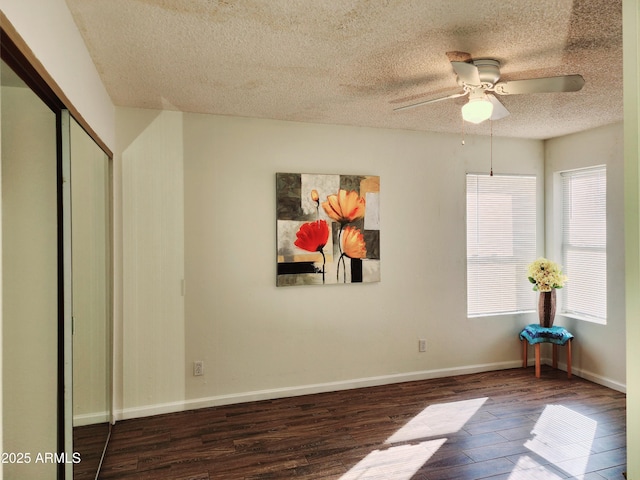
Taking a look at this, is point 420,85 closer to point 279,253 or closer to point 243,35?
point 243,35

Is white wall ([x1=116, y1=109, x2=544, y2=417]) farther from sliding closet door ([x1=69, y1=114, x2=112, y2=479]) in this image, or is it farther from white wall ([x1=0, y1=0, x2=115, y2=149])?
white wall ([x1=0, y1=0, x2=115, y2=149])

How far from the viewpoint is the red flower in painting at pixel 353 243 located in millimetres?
4168

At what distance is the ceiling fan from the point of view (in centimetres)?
238

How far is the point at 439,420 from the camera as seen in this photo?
347 cm

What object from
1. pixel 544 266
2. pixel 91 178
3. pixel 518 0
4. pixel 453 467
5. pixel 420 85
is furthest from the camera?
pixel 544 266

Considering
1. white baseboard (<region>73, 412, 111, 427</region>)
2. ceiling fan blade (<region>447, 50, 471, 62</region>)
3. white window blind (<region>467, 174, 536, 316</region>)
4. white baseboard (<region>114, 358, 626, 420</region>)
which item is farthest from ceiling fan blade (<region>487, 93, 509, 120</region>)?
white baseboard (<region>73, 412, 111, 427</region>)

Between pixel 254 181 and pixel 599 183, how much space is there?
3.37 meters

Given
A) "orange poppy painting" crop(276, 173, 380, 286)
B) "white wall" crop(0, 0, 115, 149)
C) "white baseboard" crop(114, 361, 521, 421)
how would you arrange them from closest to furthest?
1. "white wall" crop(0, 0, 115, 149)
2. "white baseboard" crop(114, 361, 521, 421)
3. "orange poppy painting" crop(276, 173, 380, 286)

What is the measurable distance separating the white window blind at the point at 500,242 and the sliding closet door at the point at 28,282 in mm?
3929

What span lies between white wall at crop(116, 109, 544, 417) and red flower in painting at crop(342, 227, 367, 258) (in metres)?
0.24

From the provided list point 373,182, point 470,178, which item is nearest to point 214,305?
point 373,182

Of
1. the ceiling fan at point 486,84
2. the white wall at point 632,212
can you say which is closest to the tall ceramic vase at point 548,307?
the ceiling fan at point 486,84

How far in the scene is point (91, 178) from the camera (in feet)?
8.26

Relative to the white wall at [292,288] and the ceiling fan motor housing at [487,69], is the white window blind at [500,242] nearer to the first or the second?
the white wall at [292,288]
